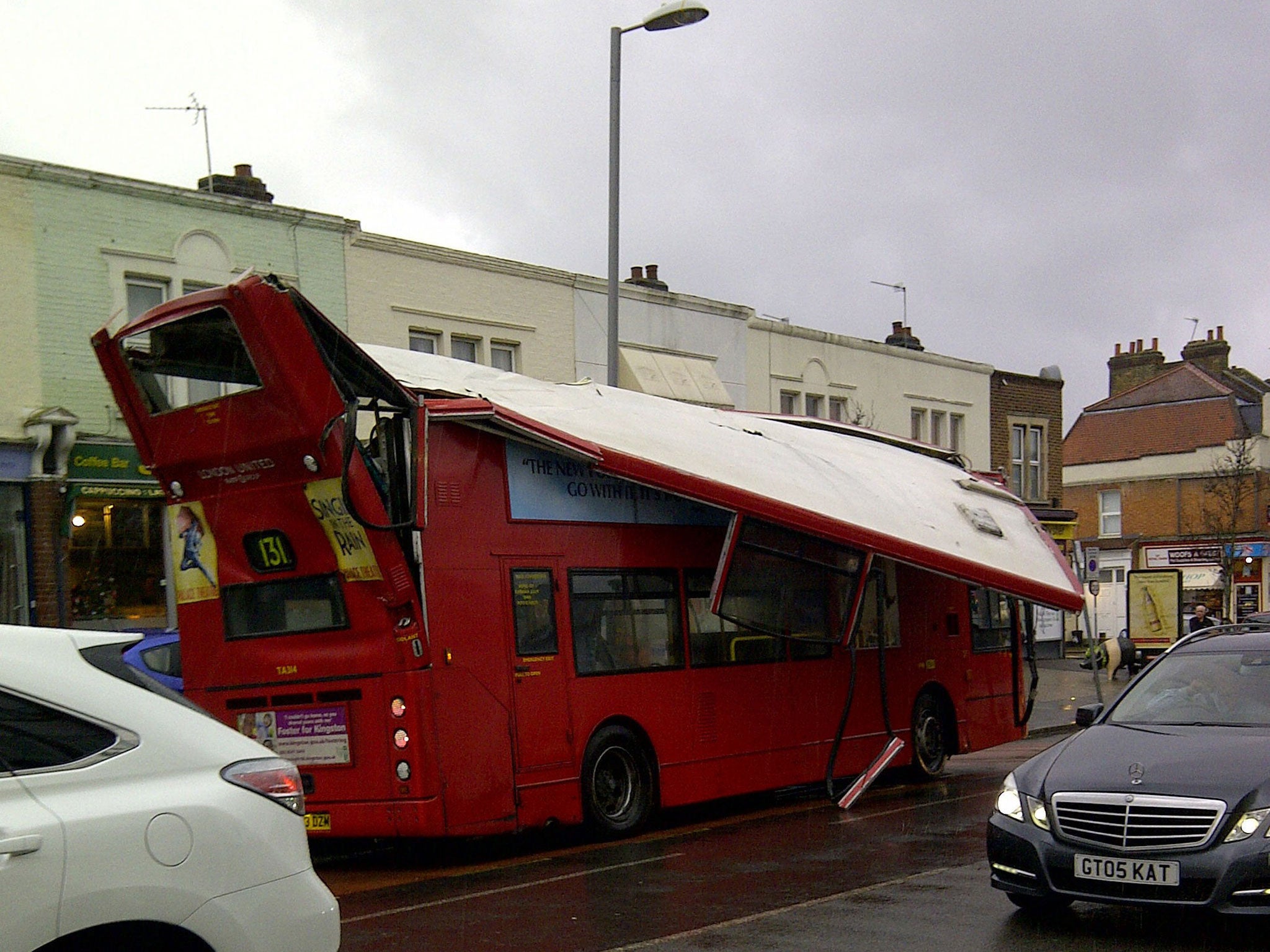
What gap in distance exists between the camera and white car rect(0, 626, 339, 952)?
3.85 meters

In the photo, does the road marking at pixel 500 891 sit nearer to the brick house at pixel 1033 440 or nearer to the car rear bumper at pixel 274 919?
the car rear bumper at pixel 274 919

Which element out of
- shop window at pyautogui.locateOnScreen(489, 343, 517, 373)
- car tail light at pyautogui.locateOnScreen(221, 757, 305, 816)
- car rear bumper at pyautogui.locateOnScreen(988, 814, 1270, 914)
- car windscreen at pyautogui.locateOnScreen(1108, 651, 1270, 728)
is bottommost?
car rear bumper at pyautogui.locateOnScreen(988, 814, 1270, 914)

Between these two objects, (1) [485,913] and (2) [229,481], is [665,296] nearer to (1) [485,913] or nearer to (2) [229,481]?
(2) [229,481]

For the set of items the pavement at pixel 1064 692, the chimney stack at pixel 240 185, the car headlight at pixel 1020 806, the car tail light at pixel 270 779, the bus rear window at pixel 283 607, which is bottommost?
the pavement at pixel 1064 692

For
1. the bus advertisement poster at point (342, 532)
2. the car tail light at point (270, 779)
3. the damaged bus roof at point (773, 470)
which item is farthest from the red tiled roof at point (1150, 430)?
the car tail light at point (270, 779)

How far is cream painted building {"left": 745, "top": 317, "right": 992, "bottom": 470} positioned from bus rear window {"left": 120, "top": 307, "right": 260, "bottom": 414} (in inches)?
683

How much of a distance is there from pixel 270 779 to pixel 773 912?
13.6ft

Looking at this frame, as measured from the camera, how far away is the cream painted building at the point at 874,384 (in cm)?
2838

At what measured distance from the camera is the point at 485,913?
8.19 meters

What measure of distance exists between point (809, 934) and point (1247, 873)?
6.93ft

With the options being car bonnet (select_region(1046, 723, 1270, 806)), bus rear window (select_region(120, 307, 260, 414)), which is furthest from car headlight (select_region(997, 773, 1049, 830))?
bus rear window (select_region(120, 307, 260, 414))

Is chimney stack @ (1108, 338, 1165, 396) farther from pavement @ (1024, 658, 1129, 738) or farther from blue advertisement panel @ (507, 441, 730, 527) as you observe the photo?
blue advertisement panel @ (507, 441, 730, 527)

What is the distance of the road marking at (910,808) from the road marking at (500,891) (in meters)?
2.28

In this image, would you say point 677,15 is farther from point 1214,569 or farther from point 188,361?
point 1214,569
